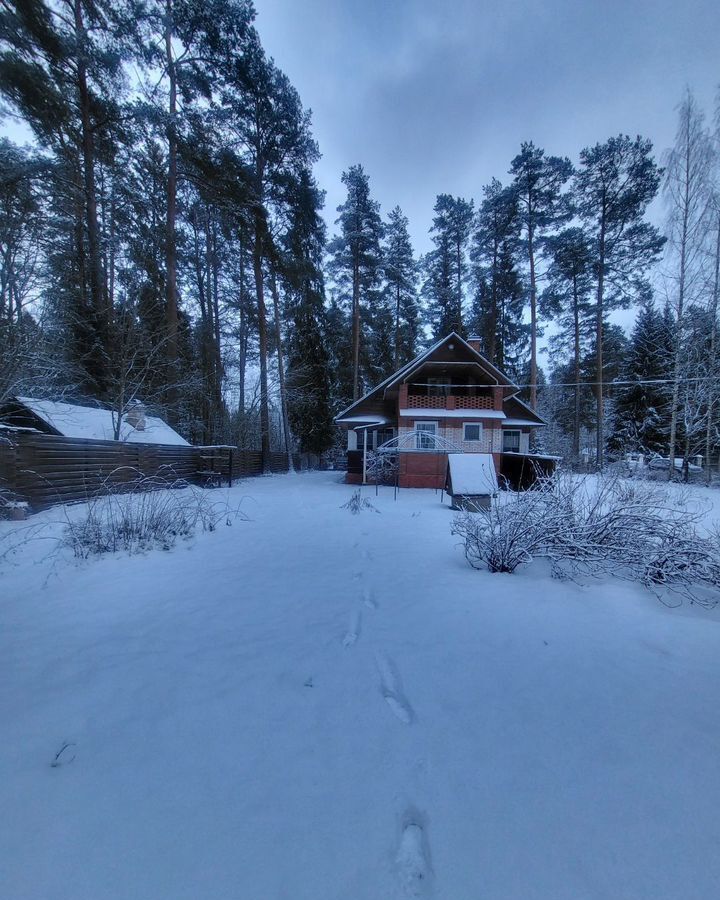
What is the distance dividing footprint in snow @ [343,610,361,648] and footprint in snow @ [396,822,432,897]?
130cm

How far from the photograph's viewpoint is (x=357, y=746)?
166 centimetres

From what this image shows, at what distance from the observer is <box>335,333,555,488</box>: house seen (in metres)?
14.8

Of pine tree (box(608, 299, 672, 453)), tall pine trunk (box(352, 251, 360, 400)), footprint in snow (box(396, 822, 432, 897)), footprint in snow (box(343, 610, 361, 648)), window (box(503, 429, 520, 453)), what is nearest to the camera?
footprint in snow (box(396, 822, 432, 897))

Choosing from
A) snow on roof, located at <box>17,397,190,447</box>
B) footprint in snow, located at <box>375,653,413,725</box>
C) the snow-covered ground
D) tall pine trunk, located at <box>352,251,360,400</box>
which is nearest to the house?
tall pine trunk, located at <box>352,251,360,400</box>

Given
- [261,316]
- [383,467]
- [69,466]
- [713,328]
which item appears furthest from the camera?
[261,316]

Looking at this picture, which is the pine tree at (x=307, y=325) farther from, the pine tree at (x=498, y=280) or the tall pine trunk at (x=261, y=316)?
the pine tree at (x=498, y=280)

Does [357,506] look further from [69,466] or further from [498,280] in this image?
[498,280]

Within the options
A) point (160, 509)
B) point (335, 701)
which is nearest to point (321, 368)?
point (160, 509)

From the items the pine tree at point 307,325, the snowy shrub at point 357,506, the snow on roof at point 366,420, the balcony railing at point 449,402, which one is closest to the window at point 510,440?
the balcony railing at point 449,402

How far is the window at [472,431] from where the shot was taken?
15289 mm

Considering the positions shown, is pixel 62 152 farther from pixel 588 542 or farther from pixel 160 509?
pixel 588 542

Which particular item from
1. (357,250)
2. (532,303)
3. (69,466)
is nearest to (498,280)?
(532,303)

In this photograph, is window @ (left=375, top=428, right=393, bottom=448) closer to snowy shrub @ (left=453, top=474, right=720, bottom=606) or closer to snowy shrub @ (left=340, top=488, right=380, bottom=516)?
snowy shrub @ (left=340, top=488, right=380, bottom=516)

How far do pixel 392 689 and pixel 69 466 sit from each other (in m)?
8.90
